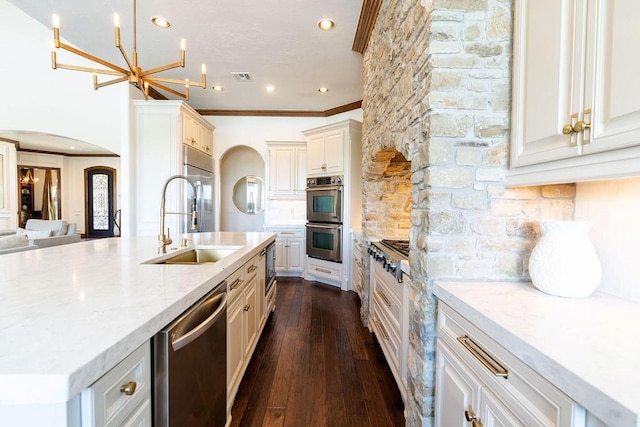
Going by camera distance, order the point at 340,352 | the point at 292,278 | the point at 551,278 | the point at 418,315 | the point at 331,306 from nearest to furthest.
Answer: the point at 551,278, the point at 418,315, the point at 340,352, the point at 331,306, the point at 292,278

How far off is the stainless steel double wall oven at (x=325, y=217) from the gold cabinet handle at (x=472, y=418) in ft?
10.3

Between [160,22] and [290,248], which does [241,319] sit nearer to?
[160,22]

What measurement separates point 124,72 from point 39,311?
2048 mm

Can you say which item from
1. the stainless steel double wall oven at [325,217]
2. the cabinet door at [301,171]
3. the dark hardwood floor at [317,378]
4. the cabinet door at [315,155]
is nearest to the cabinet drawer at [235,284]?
the dark hardwood floor at [317,378]

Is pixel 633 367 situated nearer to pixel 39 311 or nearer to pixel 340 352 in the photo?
pixel 39 311

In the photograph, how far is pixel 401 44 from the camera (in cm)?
181

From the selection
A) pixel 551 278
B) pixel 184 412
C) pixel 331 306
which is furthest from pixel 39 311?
pixel 331 306

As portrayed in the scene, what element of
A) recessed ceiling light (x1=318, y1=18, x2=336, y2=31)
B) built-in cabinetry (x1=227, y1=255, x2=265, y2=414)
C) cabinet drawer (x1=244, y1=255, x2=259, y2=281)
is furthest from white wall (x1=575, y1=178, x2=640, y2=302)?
recessed ceiling light (x1=318, y1=18, x2=336, y2=31)

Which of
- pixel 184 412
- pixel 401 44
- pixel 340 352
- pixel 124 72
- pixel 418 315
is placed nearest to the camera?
pixel 184 412

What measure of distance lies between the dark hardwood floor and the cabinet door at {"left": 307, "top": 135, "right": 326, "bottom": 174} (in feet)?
7.27

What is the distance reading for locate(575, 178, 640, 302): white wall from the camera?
3.48ft

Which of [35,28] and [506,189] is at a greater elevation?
[35,28]

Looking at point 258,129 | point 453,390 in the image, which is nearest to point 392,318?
point 453,390

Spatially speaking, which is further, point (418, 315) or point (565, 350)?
point (418, 315)
